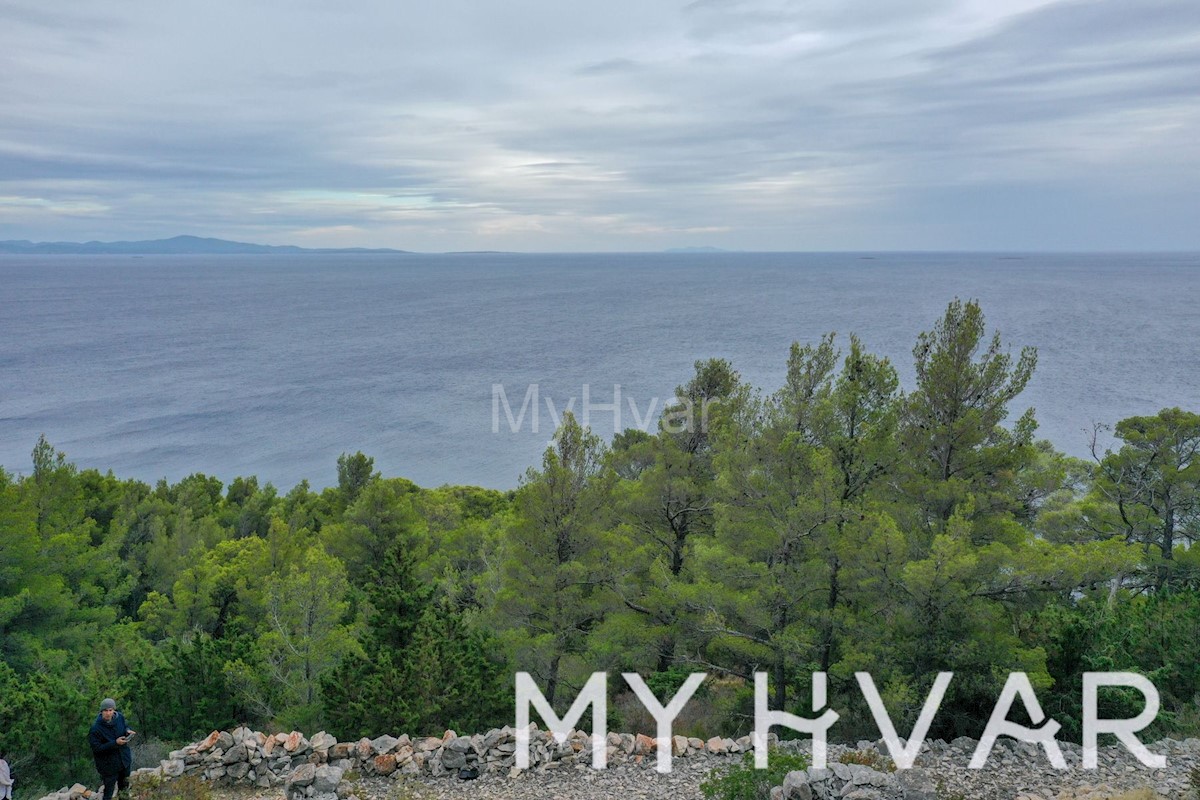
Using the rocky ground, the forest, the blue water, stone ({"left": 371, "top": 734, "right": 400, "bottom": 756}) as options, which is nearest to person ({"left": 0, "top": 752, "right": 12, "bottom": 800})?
the forest

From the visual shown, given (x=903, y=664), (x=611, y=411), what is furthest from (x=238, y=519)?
(x=611, y=411)

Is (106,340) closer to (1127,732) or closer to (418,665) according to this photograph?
(418,665)

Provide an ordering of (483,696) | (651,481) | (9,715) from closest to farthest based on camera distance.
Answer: (9,715), (483,696), (651,481)

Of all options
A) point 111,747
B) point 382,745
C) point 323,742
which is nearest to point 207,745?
point 323,742

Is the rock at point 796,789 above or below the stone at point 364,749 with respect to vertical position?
above

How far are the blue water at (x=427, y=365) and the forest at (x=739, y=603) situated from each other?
33.1 m

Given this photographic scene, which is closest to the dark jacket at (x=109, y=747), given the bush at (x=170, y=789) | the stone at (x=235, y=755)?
the bush at (x=170, y=789)

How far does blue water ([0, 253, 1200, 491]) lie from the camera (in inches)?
2200

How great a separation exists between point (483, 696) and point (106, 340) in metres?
108

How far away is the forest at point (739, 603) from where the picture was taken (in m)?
11.6

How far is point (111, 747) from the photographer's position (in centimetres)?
936

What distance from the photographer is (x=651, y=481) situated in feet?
55.7

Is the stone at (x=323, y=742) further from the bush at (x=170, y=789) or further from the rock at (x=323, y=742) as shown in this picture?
the bush at (x=170, y=789)

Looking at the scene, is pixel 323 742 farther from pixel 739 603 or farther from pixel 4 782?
pixel 739 603
